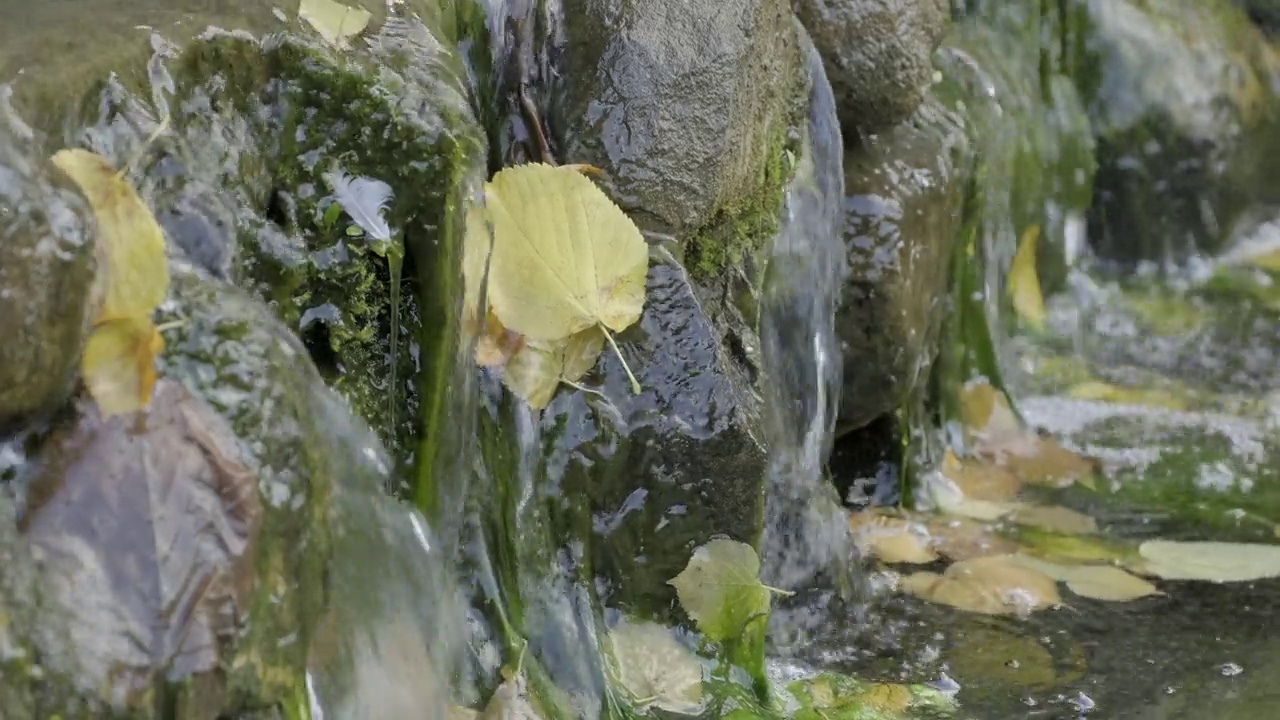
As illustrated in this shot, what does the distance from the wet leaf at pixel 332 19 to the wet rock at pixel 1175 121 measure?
3.79 metres

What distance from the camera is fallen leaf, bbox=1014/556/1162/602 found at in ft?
8.25

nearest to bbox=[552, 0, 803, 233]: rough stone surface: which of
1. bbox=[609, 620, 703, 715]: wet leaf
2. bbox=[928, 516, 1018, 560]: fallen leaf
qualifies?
bbox=[609, 620, 703, 715]: wet leaf

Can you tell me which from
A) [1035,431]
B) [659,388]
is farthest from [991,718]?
[1035,431]

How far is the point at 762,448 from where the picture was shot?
1905 millimetres

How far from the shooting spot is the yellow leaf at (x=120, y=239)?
114 cm

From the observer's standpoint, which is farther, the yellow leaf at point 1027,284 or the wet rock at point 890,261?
the yellow leaf at point 1027,284

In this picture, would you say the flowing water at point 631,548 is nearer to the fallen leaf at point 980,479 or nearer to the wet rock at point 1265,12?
the fallen leaf at point 980,479

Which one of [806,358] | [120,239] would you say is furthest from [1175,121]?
[120,239]

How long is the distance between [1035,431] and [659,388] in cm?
217

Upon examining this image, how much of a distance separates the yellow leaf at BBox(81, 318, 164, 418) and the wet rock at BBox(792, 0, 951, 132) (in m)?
2.01

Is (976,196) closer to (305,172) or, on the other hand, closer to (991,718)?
(991,718)

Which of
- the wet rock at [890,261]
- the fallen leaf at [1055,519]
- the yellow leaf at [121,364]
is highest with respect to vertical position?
the yellow leaf at [121,364]

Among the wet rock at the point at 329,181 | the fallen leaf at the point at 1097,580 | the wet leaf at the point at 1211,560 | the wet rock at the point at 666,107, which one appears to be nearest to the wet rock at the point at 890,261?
the fallen leaf at the point at 1097,580

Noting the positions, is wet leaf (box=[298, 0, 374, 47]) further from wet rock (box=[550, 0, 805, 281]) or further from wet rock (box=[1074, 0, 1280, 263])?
wet rock (box=[1074, 0, 1280, 263])
